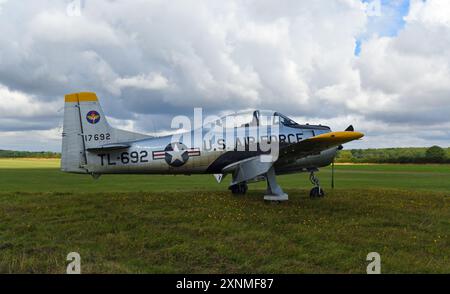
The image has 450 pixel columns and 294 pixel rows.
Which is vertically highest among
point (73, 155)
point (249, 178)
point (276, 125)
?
point (276, 125)

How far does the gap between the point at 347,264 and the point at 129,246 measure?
13.3 ft

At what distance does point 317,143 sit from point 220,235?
14.3 feet

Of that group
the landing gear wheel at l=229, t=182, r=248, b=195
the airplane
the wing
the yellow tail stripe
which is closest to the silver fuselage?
the airplane

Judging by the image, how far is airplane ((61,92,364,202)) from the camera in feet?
38.9

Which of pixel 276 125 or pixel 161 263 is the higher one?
pixel 276 125

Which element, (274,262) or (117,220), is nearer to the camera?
(274,262)

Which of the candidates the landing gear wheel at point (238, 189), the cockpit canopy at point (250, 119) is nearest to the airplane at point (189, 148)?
the cockpit canopy at point (250, 119)

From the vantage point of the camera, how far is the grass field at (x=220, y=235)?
Result: 20.1 ft

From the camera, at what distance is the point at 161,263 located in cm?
619

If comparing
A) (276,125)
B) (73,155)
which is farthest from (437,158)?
(73,155)

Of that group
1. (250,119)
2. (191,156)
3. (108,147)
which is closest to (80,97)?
(108,147)

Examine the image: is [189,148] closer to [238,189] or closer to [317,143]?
[238,189]

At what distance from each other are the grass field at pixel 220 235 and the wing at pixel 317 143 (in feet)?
5.58
